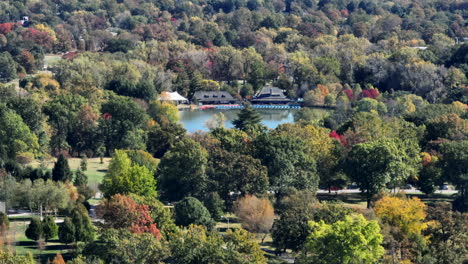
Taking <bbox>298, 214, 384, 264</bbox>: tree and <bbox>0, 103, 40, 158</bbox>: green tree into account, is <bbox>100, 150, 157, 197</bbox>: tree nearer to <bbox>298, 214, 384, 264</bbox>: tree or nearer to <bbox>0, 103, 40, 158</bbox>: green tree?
<bbox>0, 103, 40, 158</bbox>: green tree

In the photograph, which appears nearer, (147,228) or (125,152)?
(147,228)

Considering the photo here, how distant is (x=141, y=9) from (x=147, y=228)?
301 ft

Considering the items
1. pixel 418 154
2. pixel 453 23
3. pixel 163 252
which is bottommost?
pixel 163 252

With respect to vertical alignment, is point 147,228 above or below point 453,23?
below

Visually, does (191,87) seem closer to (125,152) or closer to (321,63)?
(321,63)

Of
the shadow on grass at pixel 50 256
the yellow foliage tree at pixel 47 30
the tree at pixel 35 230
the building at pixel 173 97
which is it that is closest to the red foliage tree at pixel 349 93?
the building at pixel 173 97

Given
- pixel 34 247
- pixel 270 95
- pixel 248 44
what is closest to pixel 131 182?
pixel 34 247

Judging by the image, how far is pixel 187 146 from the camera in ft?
165

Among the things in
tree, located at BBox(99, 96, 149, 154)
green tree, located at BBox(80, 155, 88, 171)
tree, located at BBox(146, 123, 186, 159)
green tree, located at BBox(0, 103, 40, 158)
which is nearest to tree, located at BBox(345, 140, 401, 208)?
tree, located at BBox(146, 123, 186, 159)

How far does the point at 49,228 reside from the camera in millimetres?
42656

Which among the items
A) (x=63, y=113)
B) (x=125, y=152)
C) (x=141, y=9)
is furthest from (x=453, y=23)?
(x=125, y=152)

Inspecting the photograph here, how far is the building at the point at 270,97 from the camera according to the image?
3511 inches

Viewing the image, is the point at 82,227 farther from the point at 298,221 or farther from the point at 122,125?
the point at 122,125

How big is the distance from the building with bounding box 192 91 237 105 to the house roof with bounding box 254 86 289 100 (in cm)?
234
